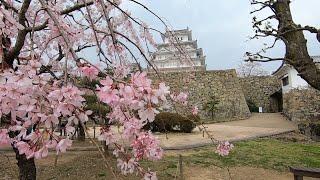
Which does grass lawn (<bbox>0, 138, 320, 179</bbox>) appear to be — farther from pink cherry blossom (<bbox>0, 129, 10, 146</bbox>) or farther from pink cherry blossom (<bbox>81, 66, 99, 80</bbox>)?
pink cherry blossom (<bbox>81, 66, 99, 80</bbox>)

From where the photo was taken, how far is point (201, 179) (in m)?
6.60

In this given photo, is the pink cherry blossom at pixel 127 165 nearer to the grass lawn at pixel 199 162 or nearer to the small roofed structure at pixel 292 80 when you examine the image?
the grass lawn at pixel 199 162

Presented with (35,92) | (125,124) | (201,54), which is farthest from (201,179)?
Answer: (201,54)

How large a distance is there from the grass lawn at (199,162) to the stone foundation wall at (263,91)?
1597 cm

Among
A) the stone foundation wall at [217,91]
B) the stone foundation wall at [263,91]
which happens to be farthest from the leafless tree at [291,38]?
the stone foundation wall at [263,91]

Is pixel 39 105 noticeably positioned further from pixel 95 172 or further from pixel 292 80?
pixel 292 80

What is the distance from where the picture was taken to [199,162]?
7.72 m

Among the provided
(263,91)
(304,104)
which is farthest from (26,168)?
(263,91)

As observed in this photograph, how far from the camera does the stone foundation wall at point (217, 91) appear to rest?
20.8 metres

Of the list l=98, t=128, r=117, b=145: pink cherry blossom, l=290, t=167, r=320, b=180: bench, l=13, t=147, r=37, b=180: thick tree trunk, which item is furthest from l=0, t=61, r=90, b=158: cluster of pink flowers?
Answer: l=290, t=167, r=320, b=180: bench

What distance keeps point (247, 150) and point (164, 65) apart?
21290 mm

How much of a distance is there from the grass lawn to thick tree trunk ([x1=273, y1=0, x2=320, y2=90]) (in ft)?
7.07

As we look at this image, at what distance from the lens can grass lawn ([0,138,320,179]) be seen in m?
6.87

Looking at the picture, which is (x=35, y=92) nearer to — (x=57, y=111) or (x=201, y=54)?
(x=57, y=111)
